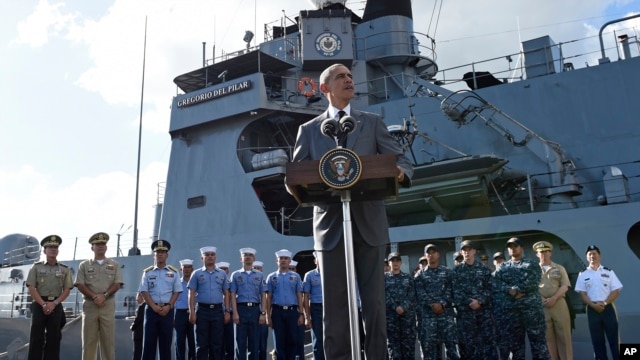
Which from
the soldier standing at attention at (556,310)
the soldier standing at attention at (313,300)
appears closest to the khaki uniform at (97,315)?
the soldier standing at attention at (313,300)

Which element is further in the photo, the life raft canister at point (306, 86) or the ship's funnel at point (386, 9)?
the ship's funnel at point (386, 9)

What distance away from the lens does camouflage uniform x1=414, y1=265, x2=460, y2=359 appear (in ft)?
17.6

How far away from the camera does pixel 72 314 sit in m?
11.5

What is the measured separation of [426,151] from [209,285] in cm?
497

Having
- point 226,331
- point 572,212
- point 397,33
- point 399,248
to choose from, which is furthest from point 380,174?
point 397,33

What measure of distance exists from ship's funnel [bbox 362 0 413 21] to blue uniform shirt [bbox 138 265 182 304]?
29.7 ft

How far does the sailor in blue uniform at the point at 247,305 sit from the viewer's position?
6.53 meters

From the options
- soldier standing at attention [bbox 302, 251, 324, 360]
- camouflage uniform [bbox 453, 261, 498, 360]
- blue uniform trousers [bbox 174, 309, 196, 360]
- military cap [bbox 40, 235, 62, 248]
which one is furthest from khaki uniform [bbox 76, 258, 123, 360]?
camouflage uniform [bbox 453, 261, 498, 360]

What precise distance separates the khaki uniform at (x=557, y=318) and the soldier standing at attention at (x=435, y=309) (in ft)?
3.31

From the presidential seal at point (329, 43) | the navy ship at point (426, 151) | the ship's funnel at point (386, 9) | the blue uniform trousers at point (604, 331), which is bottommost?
the blue uniform trousers at point (604, 331)

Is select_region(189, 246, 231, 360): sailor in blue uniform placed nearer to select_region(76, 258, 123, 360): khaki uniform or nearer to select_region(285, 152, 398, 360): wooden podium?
select_region(76, 258, 123, 360): khaki uniform

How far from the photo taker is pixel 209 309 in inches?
250

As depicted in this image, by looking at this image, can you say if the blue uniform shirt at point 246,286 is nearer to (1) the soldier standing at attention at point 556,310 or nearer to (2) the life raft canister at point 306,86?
(1) the soldier standing at attention at point 556,310

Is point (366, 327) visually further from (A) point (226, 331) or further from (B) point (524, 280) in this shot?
(A) point (226, 331)
